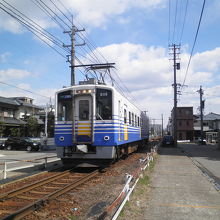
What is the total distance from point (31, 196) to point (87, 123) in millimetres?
3925

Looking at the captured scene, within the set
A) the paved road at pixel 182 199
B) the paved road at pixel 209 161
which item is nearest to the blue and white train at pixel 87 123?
the paved road at pixel 182 199

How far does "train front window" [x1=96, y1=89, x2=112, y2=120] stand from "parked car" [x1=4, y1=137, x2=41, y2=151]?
16532mm

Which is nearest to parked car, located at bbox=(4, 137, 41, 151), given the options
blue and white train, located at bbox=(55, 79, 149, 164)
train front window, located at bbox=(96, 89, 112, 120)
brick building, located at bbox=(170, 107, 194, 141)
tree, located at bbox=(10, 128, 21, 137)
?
tree, located at bbox=(10, 128, 21, 137)

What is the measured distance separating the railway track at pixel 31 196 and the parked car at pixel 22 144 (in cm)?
1697

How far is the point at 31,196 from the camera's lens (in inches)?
234

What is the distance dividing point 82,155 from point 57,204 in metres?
4.01

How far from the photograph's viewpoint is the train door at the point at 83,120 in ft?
30.4

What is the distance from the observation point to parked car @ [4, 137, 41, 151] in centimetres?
2416

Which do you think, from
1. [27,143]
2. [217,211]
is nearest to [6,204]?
[217,211]

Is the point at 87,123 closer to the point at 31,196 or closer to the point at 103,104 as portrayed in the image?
the point at 103,104

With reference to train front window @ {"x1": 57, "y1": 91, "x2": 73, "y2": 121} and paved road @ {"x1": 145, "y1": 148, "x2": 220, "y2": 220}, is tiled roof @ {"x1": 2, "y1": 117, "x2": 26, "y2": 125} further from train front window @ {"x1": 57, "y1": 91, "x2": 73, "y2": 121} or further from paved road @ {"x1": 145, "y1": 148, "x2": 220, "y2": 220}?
paved road @ {"x1": 145, "y1": 148, "x2": 220, "y2": 220}

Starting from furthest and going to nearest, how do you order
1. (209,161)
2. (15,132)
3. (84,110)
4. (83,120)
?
(15,132) < (209,161) < (84,110) < (83,120)

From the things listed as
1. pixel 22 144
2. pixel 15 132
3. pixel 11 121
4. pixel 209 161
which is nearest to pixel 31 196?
pixel 209 161

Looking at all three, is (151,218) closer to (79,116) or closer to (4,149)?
(79,116)
